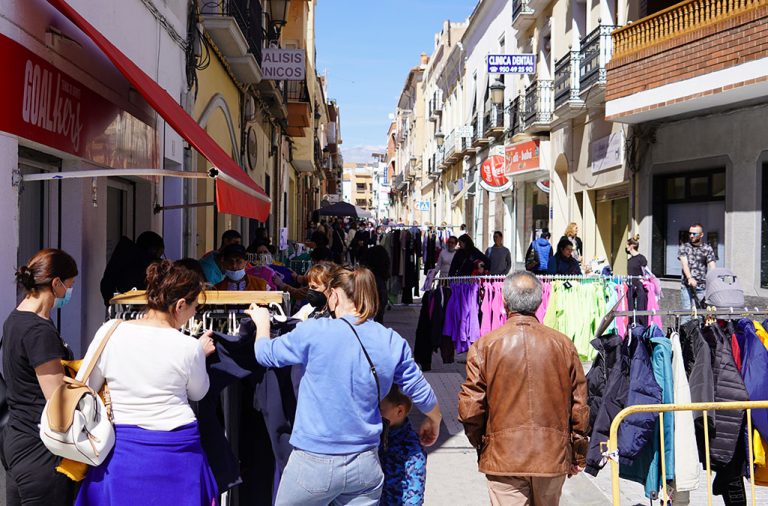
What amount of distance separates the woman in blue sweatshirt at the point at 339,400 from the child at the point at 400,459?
0.57ft

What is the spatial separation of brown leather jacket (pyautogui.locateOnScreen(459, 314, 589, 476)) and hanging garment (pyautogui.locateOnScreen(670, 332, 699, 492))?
2.59 feet

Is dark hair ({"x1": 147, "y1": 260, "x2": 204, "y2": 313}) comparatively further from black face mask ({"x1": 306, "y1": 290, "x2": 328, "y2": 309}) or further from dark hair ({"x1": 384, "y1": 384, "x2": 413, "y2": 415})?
black face mask ({"x1": 306, "y1": 290, "x2": 328, "y2": 309})

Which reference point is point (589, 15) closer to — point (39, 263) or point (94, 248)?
point (94, 248)

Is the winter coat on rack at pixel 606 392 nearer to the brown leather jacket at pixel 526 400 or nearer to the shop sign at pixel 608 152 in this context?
the brown leather jacket at pixel 526 400

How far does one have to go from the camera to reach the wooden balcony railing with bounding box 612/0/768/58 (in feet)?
40.2

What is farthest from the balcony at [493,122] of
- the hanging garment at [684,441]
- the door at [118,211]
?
the hanging garment at [684,441]

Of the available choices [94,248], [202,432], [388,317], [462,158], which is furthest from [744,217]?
[462,158]

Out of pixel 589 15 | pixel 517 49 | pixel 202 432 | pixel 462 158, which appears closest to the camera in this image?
pixel 202 432

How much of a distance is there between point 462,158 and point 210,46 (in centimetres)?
2608

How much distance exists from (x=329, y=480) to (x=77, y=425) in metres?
1.04

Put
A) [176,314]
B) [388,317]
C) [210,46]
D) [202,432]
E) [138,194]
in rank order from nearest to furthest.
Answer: [176,314] < [202,432] < [138,194] < [210,46] < [388,317]

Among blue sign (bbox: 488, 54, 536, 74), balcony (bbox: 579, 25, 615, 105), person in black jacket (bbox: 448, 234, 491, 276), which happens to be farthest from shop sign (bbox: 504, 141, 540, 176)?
person in black jacket (bbox: 448, 234, 491, 276)

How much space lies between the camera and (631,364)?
14.7 ft

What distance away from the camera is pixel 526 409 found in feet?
12.3
